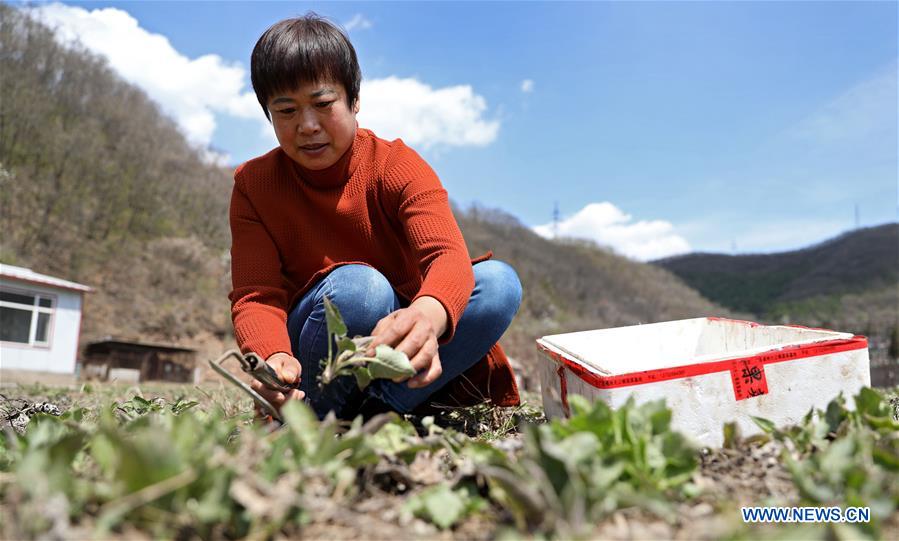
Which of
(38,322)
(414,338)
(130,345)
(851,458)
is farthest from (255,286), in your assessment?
(130,345)

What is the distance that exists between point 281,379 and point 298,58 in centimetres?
95

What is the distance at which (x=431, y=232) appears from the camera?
1.71m

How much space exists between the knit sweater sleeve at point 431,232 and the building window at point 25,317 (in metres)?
14.9

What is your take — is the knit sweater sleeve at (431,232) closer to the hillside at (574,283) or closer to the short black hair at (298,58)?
the short black hair at (298,58)

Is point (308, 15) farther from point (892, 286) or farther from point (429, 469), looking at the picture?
point (892, 286)

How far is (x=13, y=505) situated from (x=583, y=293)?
36.5 metres

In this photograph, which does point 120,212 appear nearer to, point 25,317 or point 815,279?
point 25,317

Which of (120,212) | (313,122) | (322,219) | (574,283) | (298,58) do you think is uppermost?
(120,212)

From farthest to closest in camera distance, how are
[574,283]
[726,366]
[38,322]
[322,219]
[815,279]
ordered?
[815,279], [574,283], [38,322], [322,219], [726,366]

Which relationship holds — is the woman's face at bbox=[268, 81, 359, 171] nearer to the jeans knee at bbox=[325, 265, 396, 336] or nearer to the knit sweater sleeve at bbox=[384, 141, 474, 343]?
the knit sweater sleeve at bbox=[384, 141, 474, 343]

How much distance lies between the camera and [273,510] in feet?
2.43

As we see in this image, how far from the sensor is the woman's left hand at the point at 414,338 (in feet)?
4.09

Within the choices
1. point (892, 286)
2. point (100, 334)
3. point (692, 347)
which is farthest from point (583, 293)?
point (692, 347)

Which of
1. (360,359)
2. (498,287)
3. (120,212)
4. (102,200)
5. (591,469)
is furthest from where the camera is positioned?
(120,212)
